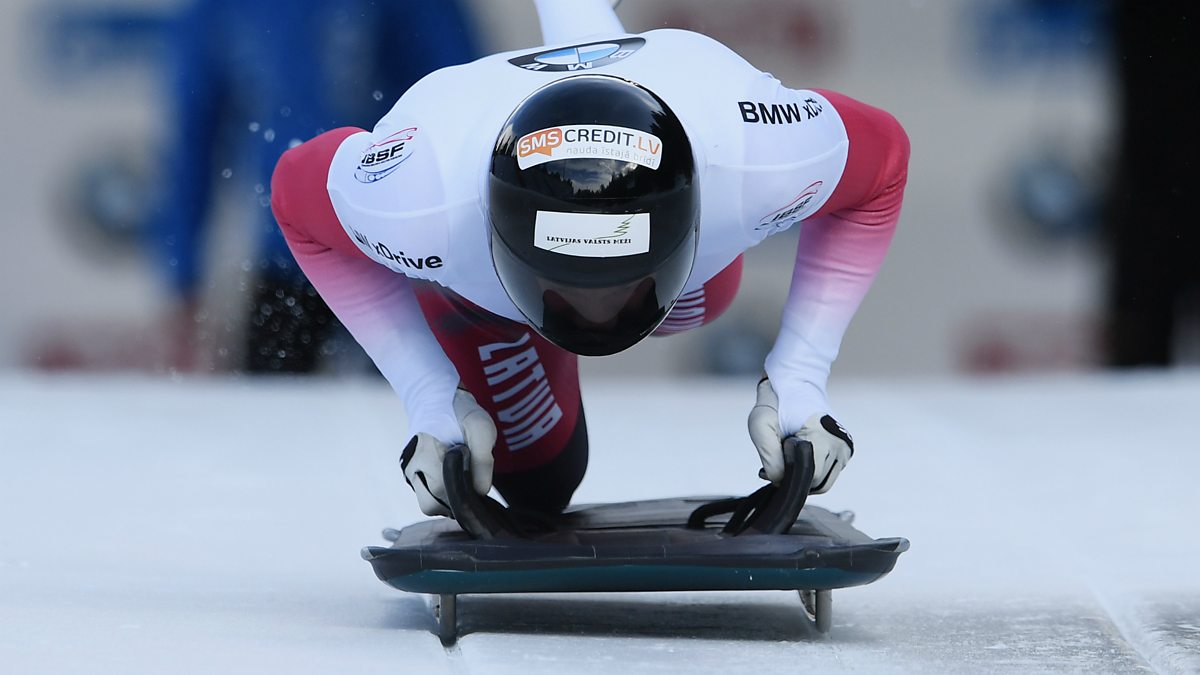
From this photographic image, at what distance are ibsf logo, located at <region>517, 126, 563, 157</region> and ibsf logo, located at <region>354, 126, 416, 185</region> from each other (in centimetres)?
32

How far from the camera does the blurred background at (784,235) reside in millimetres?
6281

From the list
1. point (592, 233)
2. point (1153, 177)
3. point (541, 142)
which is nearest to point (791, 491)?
point (592, 233)

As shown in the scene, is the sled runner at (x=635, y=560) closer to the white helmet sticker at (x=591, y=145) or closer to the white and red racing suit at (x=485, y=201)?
the white and red racing suit at (x=485, y=201)

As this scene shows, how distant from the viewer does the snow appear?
8.75 feet

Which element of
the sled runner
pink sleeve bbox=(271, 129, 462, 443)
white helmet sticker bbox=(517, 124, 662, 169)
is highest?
white helmet sticker bbox=(517, 124, 662, 169)

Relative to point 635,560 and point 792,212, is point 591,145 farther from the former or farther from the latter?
point 635,560

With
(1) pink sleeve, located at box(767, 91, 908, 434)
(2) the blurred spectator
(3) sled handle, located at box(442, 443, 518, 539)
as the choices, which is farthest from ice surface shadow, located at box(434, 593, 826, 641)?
(2) the blurred spectator

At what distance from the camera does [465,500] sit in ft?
9.46

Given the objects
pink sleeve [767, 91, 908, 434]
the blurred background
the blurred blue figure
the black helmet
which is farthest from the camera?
the blurred background

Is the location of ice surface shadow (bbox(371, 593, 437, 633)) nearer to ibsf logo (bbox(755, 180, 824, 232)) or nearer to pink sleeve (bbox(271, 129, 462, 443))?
pink sleeve (bbox(271, 129, 462, 443))

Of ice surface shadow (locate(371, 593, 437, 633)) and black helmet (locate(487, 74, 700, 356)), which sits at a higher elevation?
black helmet (locate(487, 74, 700, 356))

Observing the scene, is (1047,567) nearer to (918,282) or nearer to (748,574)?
(748,574)

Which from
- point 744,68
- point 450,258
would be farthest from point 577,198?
point 744,68

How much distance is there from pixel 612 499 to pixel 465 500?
1.45 meters
